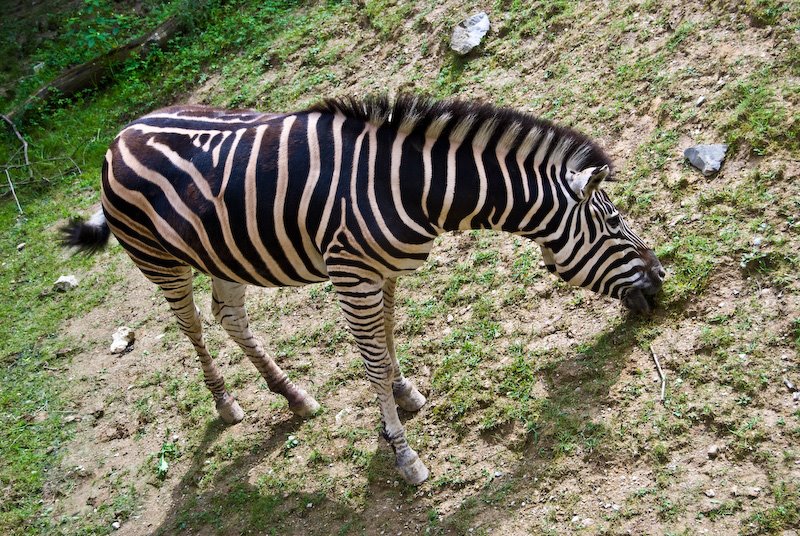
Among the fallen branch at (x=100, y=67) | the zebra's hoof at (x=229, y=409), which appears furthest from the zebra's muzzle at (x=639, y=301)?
the fallen branch at (x=100, y=67)

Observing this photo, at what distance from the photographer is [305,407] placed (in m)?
6.21

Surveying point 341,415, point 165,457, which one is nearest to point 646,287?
point 341,415

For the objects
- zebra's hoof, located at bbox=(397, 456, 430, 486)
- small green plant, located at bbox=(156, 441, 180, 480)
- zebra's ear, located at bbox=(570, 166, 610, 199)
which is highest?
zebra's ear, located at bbox=(570, 166, 610, 199)

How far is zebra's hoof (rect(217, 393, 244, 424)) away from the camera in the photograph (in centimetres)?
650

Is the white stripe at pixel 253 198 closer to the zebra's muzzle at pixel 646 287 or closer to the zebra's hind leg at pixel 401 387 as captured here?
the zebra's hind leg at pixel 401 387

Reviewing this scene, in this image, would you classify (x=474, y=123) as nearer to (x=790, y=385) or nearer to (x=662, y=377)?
(x=662, y=377)

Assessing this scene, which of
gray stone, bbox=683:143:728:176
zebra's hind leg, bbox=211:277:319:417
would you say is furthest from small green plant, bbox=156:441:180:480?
gray stone, bbox=683:143:728:176

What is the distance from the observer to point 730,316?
197 inches

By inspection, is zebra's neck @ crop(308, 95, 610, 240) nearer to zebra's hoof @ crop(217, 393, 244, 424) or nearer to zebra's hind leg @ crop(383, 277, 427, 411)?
zebra's hind leg @ crop(383, 277, 427, 411)

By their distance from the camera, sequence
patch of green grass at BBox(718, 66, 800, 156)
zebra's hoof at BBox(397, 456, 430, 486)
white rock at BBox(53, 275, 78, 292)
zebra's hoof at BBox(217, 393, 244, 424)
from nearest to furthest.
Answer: zebra's hoof at BBox(397, 456, 430, 486), patch of green grass at BBox(718, 66, 800, 156), zebra's hoof at BBox(217, 393, 244, 424), white rock at BBox(53, 275, 78, 292)

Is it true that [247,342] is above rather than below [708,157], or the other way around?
below

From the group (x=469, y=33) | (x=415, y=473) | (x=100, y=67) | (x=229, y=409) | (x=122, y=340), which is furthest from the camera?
(x=100, y=67)

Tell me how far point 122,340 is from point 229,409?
2303 millimetres

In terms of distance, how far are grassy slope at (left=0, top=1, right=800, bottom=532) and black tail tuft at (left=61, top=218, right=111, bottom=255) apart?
1.77m
